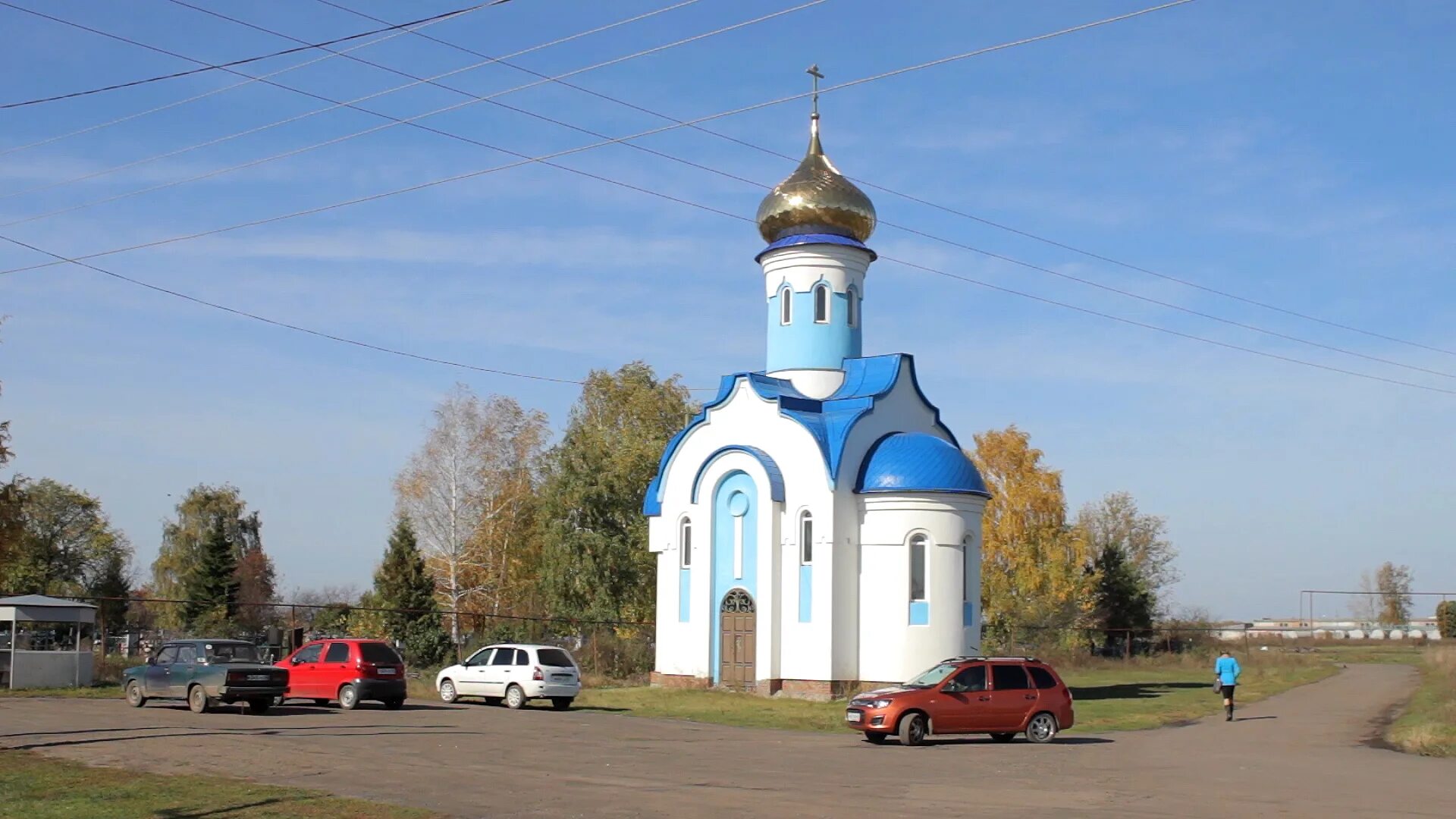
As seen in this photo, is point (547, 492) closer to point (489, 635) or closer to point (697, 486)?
point (489, 635)

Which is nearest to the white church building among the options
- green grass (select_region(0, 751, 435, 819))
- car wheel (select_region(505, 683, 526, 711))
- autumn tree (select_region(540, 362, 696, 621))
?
car wheel (select_region(505, 683, 526, 711))

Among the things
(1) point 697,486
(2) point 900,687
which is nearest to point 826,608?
(1) point 697,486

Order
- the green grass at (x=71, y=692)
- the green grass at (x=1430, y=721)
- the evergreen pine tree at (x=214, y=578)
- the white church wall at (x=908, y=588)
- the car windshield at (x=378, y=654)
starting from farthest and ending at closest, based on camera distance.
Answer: the evergreen pine tree at (x=214, y=578) → the white church wall at (x=908, y=588) → the green grass at (x=71, y=692) → the car windshield at (x=378, y=654) → the green grass at (x=1430, y=721)

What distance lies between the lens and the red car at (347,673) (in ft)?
89.0

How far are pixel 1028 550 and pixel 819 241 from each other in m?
27.5

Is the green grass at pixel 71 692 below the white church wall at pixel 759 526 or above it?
below

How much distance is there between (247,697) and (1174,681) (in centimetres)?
3058

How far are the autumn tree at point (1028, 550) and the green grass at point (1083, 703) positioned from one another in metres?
10.8

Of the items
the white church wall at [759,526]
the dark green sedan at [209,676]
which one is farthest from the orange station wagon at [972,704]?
the dark green sedan at [209,676]

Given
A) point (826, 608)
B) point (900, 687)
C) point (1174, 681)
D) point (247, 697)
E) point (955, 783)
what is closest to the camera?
point (955, 783)

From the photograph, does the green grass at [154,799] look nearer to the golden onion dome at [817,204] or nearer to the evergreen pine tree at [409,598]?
the golden onion dome at [817,204]

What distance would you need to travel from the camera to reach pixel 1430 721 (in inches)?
1022

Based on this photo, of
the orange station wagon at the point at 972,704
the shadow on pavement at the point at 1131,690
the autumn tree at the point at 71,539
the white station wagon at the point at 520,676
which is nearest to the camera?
the orange station wagon at the point at 972,704

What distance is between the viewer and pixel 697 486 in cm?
3578
